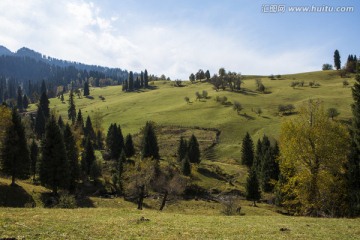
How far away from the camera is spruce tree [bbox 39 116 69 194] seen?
198 feet

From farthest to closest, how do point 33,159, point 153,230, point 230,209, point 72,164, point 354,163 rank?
point 33,159, point 72,164, point 230,209, point 354,163, point 153,230

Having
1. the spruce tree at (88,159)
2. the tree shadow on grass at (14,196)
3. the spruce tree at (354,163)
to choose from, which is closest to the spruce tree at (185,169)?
the spruce tree at (88,159)

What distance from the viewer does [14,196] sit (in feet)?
172

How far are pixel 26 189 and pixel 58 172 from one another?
6.12 meters

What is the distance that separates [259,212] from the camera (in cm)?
6338

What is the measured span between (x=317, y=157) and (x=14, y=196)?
153 feet

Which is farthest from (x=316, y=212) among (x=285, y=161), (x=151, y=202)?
(x=151, y=202)

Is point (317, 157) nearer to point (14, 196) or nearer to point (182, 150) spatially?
point (14, 196)

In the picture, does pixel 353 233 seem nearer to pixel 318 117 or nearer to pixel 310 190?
pixel 310 190

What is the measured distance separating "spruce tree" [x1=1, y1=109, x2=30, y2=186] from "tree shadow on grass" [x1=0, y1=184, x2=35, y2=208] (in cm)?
304

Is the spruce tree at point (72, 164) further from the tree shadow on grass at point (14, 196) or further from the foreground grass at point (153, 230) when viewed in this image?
the foreground grass at point (153, 230)

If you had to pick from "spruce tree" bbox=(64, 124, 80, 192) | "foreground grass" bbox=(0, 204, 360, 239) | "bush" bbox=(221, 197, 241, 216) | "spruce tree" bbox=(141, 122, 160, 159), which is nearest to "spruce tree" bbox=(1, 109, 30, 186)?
"spruce tree" bbox=(64, 124, 80, 192)

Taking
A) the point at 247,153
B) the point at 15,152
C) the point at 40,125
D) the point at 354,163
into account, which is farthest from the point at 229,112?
the point at 354,163

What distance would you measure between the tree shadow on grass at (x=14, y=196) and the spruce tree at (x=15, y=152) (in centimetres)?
304
